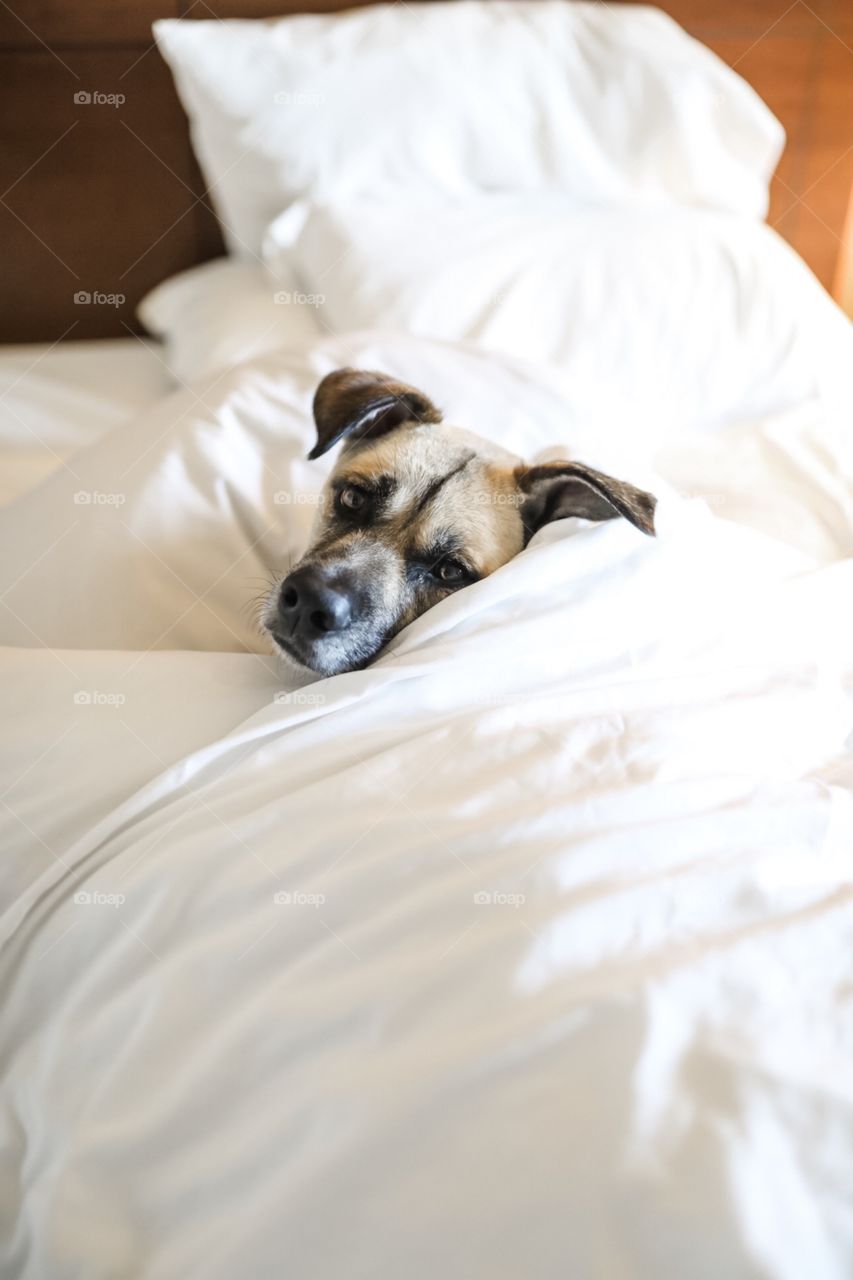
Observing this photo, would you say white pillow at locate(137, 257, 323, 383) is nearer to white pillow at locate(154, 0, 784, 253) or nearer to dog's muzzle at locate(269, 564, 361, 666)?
white pillow at locate(154, 0, 784, 253)

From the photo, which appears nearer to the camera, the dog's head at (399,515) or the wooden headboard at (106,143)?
the dog's head at (399,515)

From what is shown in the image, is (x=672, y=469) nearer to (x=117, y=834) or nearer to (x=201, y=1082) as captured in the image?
(x=117, y=834)

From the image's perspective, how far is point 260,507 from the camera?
5.89ft

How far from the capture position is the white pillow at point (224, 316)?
7.84 feet

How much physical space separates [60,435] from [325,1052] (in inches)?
75.2

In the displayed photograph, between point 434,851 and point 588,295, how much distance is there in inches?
69.5

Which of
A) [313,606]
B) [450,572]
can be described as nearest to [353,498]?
[450,572]

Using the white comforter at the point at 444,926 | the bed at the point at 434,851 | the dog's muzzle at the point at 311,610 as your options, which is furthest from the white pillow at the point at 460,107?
the dog's muzzle at the point at 311,610

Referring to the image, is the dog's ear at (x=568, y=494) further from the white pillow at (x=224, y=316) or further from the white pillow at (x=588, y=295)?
the white pillow at (x=224, y=316)

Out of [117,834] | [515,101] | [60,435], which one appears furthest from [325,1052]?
[515,101]

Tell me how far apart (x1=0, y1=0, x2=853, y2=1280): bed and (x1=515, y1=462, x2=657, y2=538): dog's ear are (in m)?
0.07

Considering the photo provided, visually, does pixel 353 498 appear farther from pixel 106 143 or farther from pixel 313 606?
pixel 106 143

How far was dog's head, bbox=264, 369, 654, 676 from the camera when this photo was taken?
4.90ft

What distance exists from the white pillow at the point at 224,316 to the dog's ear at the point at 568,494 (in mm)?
885
